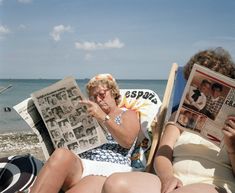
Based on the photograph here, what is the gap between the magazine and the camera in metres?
3.10

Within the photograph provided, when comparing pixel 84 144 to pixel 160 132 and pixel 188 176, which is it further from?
pixel 188 176

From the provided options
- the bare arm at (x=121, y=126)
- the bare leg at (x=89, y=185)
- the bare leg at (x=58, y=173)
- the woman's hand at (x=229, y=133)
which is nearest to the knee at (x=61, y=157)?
the bare leg at (x=58, y=173)

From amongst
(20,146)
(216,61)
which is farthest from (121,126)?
(20,146)

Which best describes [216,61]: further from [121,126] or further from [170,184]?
[121,126]

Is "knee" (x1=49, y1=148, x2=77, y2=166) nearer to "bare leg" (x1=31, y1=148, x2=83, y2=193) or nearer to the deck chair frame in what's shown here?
"bare leg" (x1=31, y1=148, x2=83, y2=193)

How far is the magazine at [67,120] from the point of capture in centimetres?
310

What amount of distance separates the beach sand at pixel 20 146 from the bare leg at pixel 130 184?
176 inches

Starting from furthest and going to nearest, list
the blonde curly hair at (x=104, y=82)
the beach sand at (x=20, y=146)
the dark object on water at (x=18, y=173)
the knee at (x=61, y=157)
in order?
the beach sand at (x=20, y=146), the blonde curly hair at (x=104, y=82), the dark object on water at (x=18, y=173), the knee at (x=61, y=157)

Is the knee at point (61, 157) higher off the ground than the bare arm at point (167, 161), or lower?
lower

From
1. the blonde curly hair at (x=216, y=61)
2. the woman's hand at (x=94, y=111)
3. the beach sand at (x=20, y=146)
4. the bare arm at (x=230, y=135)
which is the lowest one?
the beach sand at (x=20, y=146)

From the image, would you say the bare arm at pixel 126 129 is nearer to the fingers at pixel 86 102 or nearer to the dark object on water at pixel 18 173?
the fingers at pixel 86 102

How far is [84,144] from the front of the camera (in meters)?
3.19

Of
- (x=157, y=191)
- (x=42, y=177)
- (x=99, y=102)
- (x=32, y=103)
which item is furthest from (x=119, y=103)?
(x=157, y=191)

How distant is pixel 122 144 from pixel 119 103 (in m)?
0.51
